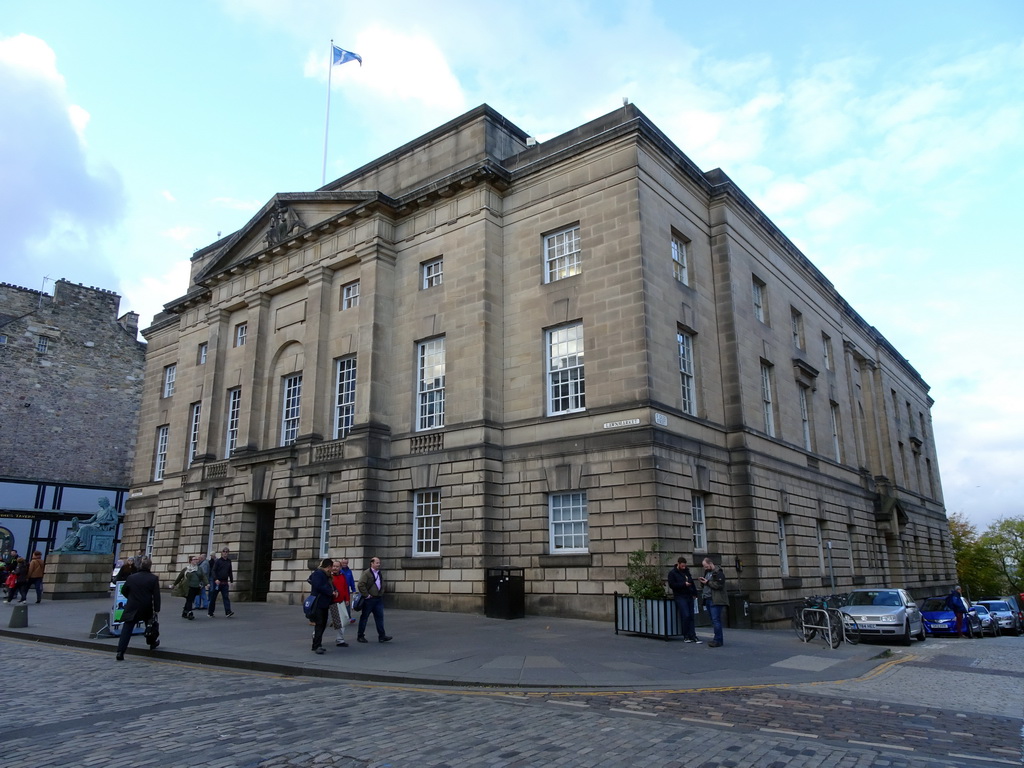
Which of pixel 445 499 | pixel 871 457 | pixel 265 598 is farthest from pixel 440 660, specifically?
pixel 871 457

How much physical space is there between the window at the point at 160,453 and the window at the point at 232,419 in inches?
292

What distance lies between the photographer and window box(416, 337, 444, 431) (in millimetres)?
25188

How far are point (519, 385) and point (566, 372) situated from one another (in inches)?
68.4

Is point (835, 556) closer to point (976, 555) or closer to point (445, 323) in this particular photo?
point (445, 323)

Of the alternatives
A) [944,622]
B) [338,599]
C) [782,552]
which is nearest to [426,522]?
[338,599]

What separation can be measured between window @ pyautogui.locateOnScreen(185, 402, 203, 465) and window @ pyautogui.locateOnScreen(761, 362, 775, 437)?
25735mm

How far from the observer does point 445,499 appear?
929 inches

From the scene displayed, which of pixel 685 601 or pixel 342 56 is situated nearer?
pixel 685 601

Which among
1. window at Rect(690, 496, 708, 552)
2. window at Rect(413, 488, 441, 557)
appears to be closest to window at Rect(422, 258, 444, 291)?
window at Rect(413, 488, 441, 557)

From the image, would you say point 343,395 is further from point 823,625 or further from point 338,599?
point 823,625

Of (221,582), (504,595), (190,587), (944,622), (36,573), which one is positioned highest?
(36,573)

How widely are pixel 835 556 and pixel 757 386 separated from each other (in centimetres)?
943

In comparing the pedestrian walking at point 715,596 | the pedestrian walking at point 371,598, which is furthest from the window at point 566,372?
the pedestrian walking at point 371,598

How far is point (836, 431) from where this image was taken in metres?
34.8
